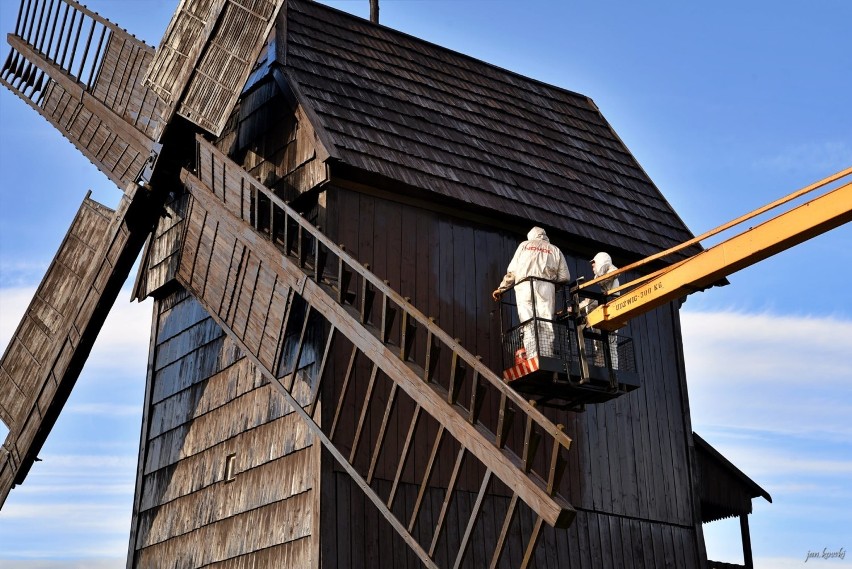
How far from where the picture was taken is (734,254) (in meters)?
11.6

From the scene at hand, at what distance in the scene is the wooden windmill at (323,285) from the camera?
1229 cm

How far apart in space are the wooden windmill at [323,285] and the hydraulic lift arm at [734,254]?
181 centimetres

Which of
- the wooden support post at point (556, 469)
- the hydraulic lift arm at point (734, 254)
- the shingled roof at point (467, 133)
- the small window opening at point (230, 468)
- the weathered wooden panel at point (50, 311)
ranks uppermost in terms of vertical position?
the shingled roof at point (467, 133)

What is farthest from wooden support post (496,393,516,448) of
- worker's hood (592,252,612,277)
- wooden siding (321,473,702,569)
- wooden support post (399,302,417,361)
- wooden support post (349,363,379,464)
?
worker's hood (592,252,612,277)

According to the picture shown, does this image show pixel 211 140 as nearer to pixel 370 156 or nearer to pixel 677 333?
pixel 370 156

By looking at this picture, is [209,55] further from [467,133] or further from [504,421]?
[504,421]

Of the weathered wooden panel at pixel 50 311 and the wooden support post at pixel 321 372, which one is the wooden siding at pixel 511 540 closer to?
the wooden support post at pixel 321 372

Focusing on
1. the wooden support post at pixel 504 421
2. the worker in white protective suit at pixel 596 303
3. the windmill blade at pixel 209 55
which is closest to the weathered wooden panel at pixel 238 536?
the wooden support post at pixel 504 421

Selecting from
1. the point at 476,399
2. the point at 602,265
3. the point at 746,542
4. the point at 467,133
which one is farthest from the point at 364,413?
the point at 746,542

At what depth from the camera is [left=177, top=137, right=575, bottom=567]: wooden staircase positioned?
32.7ft

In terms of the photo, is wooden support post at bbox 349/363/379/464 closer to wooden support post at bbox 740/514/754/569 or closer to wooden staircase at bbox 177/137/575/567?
wooden staircase at bbox 177/137/575/567

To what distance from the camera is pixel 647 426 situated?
51.2 feet

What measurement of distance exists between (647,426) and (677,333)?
1851mm

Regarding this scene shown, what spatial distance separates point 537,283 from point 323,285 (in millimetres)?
2386
